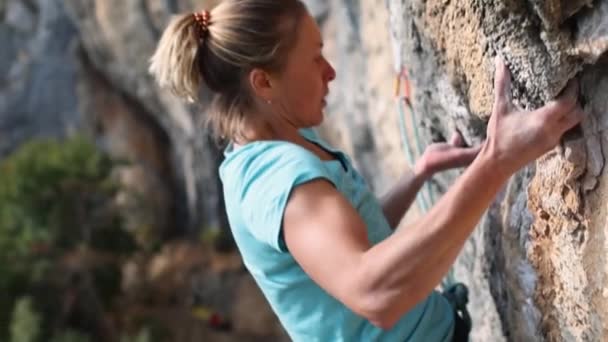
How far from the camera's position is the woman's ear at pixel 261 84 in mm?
759

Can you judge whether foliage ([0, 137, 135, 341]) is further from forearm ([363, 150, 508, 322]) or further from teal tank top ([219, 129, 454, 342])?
forearm ([363, 150, 508, 322])

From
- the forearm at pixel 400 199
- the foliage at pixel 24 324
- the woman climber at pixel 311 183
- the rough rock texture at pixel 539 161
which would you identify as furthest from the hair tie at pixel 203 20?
the foliage at pixel 24 324

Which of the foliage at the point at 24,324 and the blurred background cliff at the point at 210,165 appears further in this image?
the foliage at the point at 24,324

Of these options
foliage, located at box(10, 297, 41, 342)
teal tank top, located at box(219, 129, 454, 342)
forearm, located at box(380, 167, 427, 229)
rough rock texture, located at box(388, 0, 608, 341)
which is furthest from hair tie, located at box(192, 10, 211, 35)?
foliage, located at box(10, 297, 41, 342)

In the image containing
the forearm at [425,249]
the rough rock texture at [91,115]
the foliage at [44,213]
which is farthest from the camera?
the rough rock texture at [91,115]

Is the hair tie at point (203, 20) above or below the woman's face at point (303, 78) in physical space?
above

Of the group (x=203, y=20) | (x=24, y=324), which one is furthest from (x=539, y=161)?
(x=24, y=324)

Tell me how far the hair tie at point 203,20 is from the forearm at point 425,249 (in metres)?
0.31

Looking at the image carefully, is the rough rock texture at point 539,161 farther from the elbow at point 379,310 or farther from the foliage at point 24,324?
the foliage at point 24,324

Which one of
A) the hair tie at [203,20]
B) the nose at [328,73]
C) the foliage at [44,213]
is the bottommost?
the foliage at [44,213]

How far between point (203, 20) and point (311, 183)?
240 millimetres

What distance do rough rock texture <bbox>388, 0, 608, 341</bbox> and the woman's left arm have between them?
0.09 feet

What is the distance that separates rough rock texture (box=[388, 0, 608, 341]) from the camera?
0.65 m

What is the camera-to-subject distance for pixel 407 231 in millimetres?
601
